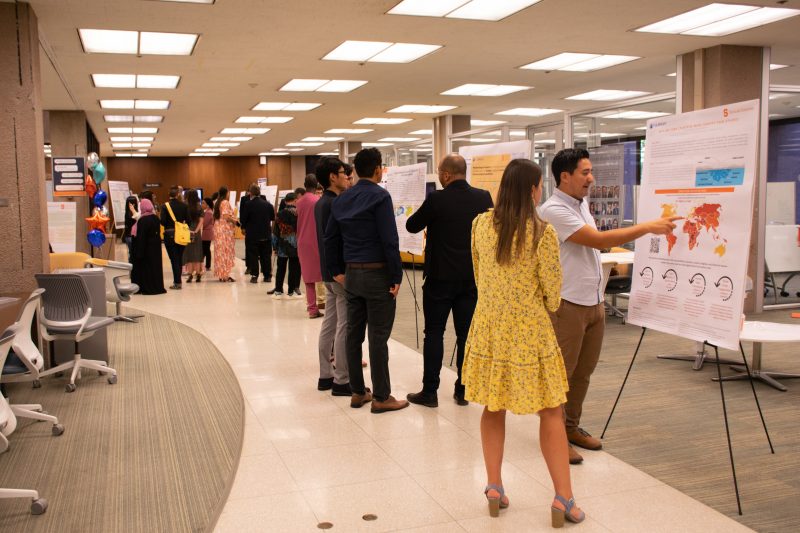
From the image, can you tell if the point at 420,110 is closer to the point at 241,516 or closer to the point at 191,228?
the point at 191,228

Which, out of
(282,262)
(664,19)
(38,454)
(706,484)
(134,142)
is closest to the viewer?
(706,484)

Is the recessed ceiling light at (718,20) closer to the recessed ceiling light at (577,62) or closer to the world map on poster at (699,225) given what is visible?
the recessed ceiling light at (577,62)

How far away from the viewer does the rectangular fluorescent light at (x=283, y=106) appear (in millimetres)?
14028

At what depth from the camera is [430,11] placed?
23.8 feet

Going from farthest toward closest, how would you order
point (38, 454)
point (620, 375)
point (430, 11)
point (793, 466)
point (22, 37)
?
point (430, 11), point (22, 37), point (620, 375), point (38, 454), point (793, 466)

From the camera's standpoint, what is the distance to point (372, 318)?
485 cm

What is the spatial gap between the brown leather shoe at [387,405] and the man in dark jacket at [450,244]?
1.90ft

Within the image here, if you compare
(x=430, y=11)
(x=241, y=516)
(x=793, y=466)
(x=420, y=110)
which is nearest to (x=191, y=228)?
(x=420, y=110)

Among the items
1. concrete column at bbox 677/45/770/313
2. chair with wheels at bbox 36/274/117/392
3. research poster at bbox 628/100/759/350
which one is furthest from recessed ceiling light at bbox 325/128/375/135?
research poster at bbox 628/100/759/350

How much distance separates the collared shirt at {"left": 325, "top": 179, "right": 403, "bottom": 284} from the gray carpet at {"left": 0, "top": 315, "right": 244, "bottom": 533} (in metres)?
1.45

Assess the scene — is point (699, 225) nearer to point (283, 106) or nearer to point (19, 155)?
point (19, 155)

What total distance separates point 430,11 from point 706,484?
532 cm

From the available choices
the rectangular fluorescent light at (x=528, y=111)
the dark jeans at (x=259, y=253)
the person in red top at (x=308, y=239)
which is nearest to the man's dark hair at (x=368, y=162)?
the person in red top at (x=308, y=239)

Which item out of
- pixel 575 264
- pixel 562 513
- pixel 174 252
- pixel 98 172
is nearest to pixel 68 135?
pixel 98 172
